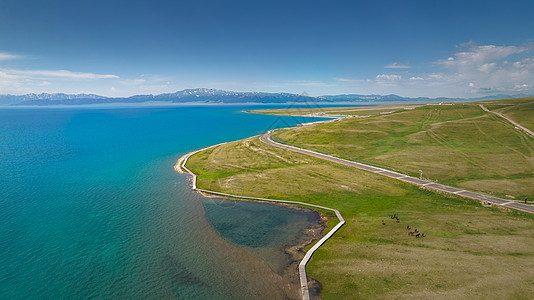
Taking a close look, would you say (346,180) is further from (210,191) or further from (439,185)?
(210,191)

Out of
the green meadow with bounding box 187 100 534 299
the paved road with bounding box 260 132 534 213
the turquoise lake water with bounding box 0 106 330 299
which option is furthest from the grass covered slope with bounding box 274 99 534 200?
the turquoise lake water with bounding box 0 106 330 299

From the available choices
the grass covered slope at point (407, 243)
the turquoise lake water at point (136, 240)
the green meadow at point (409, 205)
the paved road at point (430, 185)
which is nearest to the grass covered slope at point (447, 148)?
the green meadow at point (409, 205)

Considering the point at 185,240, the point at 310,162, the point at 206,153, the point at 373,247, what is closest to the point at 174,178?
the point at 206,153

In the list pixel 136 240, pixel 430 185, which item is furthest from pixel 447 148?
pixel 136 240

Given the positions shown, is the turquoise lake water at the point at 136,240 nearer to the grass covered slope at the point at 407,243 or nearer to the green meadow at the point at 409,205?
the grass covered slope at the point at 407,243

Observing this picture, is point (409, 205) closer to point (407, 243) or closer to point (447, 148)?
point (407, 243)
